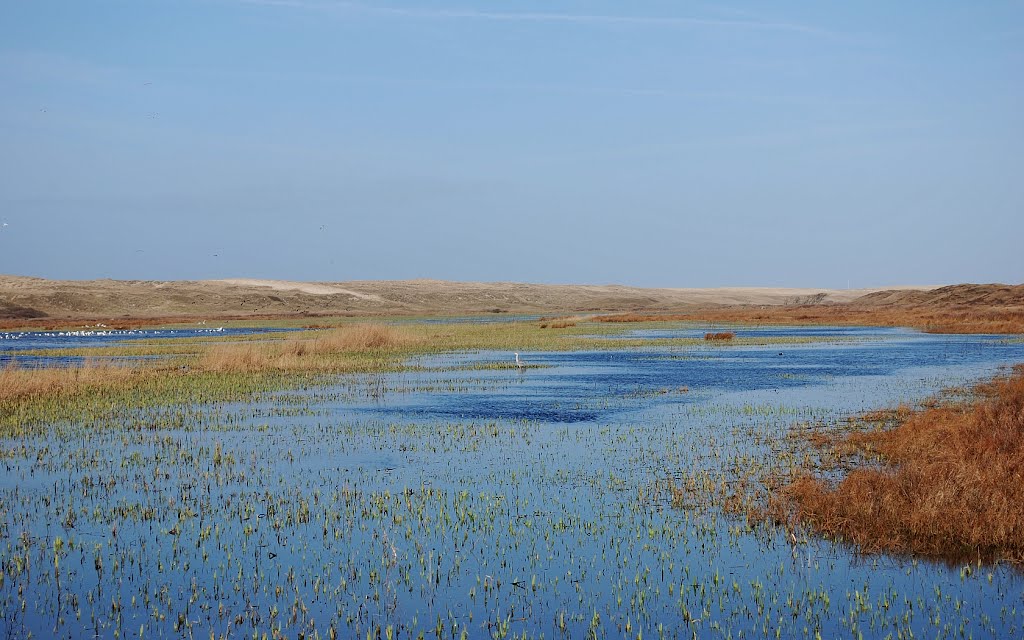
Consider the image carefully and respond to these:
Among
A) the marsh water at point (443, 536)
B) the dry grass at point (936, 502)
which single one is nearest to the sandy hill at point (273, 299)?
the marsh water at point (443, 536)

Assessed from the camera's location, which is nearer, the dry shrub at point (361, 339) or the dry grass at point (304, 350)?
the dry grass at point (304, 350)

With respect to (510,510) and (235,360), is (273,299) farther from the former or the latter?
(510,510)

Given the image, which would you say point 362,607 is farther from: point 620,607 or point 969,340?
point 969,340

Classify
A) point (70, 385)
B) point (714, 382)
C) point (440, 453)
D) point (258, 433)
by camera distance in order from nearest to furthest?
point (440, 453) < point (258, 433) < point (70, 385) < point (714, 382)

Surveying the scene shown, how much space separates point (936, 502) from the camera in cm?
1179

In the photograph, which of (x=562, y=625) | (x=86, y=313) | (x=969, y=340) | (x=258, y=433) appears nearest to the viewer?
(x=562, y=625)

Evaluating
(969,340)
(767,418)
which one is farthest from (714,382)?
(969,340)

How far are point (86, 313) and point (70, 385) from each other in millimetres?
98080

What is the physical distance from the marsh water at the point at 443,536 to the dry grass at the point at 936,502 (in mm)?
516

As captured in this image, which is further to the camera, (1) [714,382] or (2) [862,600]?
(1) [714,382]

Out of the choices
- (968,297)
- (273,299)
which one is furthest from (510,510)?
(273,299)

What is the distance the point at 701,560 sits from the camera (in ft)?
36.4

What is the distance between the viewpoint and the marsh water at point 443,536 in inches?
369

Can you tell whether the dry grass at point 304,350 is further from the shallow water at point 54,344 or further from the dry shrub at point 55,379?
the shallow water at point 54,344
